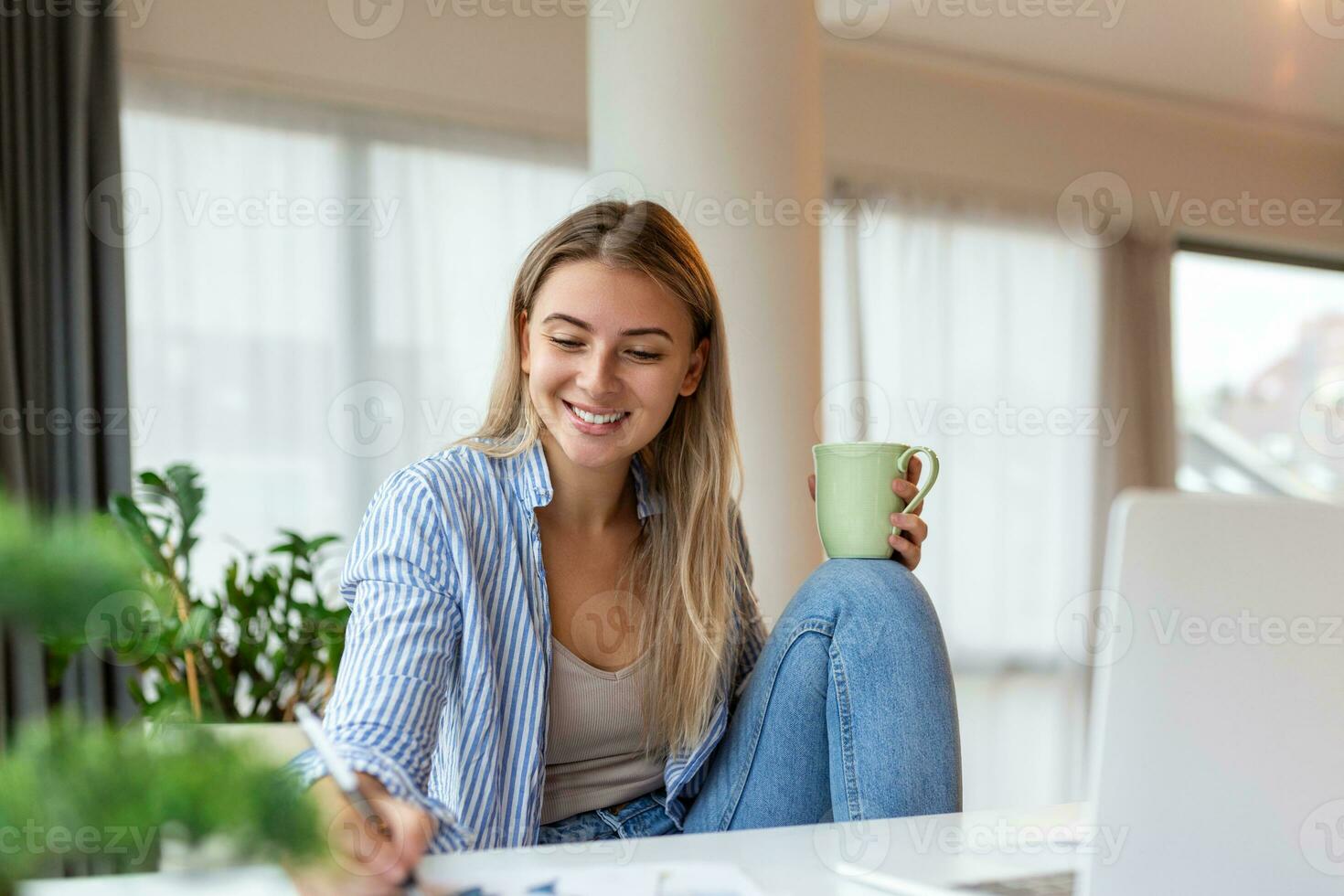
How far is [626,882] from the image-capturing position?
0.77 meters

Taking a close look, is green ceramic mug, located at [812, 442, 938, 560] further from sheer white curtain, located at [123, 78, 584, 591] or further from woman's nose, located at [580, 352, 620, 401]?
sheer white curtain, located at [123, 78, 584, 591]

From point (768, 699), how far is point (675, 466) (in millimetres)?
338

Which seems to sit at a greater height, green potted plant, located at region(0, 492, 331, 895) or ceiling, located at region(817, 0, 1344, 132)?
ceiling, located at region(817, 0, 1344, 132)

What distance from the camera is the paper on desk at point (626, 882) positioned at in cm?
75

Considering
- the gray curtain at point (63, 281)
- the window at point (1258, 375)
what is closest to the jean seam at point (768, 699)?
the gray curtain at point (63, 281)

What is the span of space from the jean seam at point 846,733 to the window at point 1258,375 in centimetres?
375

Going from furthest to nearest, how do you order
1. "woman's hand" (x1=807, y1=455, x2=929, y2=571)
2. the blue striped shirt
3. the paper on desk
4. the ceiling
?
the ceiling
"woman's hand" (x1=807, y1=455, x2=929, y2=571)
the blue striped shirt
the paper on desk

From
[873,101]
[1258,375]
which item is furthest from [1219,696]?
[1258,375]

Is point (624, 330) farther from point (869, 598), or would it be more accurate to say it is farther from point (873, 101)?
point (873, 101)

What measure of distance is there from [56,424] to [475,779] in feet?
6.15

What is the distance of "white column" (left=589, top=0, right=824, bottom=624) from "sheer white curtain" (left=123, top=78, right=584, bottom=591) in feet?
3.04

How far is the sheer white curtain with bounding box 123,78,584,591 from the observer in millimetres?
2977

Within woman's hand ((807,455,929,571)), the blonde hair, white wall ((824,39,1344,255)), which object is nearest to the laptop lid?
woman's hand ((807,455,929,571))

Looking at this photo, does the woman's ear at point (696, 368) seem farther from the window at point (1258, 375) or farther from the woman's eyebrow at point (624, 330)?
the window at point (1258, 375)
